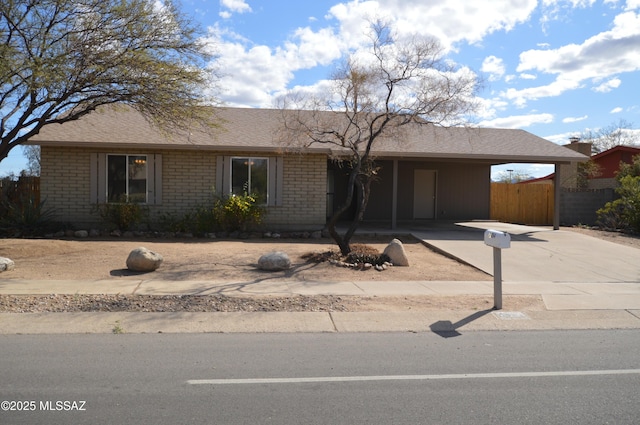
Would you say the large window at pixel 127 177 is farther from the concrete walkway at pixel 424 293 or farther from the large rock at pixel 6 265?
the concrete walkway at pixel 424 293

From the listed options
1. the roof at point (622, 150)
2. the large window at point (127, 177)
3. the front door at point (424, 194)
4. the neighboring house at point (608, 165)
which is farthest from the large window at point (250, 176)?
the roof at point (622, 150)

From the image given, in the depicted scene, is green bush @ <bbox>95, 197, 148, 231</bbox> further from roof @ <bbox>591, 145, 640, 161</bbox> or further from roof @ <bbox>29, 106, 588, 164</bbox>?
roof @ <bbox>591, 145, 640, 161</bbox>

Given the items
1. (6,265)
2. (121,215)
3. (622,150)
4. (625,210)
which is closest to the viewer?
(6,265)

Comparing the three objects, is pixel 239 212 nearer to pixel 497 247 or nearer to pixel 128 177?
pixel 128 177

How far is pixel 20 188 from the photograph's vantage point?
59.8ft

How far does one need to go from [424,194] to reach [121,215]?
1368 centimetres

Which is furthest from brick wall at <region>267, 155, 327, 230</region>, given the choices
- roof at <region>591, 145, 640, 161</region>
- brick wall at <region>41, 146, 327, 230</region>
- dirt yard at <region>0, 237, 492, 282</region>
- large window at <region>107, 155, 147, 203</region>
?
roof at <region>591, 145, 640, 161</region>

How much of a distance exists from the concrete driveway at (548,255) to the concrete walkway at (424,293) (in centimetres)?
3

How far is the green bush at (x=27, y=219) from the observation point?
1628 cm

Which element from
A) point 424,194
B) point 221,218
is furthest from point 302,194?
point 424,194

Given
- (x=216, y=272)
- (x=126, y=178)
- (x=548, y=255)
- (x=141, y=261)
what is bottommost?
(x=216, y=272)

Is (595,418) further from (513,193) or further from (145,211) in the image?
(513,193)

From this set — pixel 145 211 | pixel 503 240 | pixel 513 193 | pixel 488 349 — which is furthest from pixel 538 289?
pixel 513 193

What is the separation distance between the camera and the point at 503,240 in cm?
846
